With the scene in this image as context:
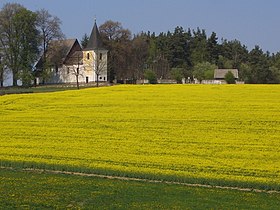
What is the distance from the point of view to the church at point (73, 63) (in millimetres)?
93188

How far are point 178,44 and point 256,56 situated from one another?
19.5m

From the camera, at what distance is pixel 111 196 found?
619 inches

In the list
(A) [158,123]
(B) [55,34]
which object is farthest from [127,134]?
(B) [55,34]

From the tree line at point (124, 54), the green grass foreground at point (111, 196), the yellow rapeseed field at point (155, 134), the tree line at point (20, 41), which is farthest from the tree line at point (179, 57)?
the green grass foreground at point (111, 196)

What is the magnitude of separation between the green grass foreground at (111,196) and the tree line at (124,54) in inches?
1985

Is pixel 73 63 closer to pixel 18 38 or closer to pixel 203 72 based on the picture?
pixel 18 38

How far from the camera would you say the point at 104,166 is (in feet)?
74.3

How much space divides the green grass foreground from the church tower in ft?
240

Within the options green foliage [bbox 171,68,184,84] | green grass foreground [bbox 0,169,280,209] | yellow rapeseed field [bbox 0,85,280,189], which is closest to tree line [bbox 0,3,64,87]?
green foliage [bbox 171,68,184,84]

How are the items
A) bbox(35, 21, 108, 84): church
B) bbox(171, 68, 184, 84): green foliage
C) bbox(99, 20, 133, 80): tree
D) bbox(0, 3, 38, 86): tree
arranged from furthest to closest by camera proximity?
bbox(99, 20, 133, 80): tree → bbox(35, 21, 108, 84): church → bbox(0, 3, 38, 86): tree → bbox(171, 68, 184, 84): green foliage

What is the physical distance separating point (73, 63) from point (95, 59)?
24.0ft

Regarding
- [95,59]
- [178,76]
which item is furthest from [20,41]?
[178,76]

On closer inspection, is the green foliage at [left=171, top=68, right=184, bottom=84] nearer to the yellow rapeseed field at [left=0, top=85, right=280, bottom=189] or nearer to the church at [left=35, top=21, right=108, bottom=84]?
the church at [left=35, top=21, right=108, bottom=84]

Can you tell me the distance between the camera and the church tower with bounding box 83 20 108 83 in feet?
305
